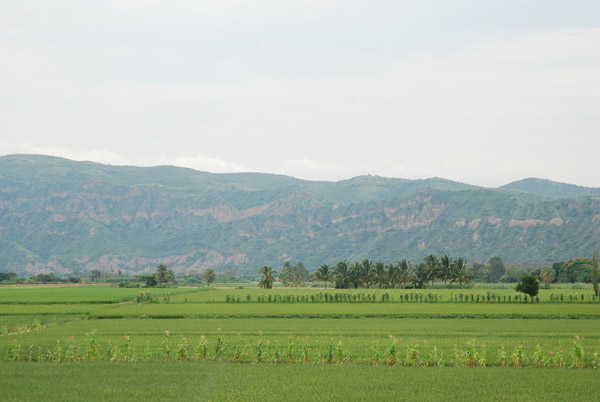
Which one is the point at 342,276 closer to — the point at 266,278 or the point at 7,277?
the point at 266,278

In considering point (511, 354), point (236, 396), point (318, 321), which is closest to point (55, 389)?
point (236, 396)

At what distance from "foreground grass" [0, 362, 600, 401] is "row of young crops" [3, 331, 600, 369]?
1571 millimetres

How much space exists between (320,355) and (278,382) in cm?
666

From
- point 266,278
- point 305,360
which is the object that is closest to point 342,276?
point 266,278

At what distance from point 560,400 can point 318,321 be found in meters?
29.4

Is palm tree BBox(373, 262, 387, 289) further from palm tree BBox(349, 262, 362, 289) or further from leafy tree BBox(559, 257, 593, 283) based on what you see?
leafy tree BBox(559, 257, 593, 283)

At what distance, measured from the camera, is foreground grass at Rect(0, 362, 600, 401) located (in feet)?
72.7

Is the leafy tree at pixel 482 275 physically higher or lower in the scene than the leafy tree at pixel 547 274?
lower

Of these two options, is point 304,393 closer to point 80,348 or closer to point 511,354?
point 511,354

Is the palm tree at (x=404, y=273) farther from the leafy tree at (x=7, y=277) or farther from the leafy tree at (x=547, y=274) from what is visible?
the leafy tree at (x=7, y=277)

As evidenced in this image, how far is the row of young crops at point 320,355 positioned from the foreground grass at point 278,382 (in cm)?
157

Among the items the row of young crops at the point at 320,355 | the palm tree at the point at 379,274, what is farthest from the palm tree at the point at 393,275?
the row of young crops at the point at 320,355

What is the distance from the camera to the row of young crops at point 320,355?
2881cm

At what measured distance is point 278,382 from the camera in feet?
80.3
